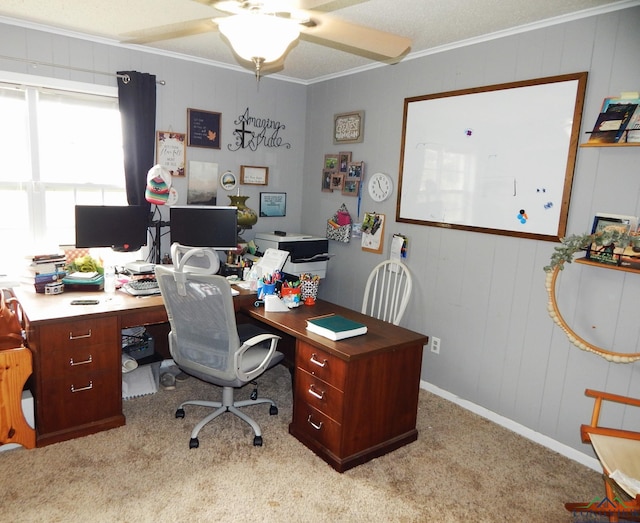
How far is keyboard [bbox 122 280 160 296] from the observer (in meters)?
2.87

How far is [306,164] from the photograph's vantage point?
4238mm

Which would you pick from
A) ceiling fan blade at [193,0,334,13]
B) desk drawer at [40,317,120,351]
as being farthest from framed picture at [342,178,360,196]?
ceiling fan blade at [193,0,334,13]

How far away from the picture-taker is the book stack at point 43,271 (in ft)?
9.20

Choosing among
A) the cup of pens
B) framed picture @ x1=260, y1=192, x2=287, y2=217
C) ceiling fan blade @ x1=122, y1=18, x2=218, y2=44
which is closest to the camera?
ceiling fan blade @ x1=122, y1=18, x2=218, y2=44

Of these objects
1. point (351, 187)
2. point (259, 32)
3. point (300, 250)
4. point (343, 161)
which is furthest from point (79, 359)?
point (343, 161)

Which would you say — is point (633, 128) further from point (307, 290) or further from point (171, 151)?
point (171, 151)

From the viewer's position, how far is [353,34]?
182 cm

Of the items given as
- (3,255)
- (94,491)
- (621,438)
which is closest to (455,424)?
(621,438)

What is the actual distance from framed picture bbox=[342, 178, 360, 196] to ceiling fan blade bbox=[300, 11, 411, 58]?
1.72 metres

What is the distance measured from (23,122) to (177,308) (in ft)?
5.66

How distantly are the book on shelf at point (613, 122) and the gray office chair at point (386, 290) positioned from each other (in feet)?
4.56

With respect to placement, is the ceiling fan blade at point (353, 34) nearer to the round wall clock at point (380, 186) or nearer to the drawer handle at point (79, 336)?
the round wall clock at point (380, 186)

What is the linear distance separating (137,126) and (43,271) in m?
1.16

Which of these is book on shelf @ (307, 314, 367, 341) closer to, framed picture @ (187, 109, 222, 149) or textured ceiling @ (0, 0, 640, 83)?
textured ceiling @ (0, 0, 640, 83)
